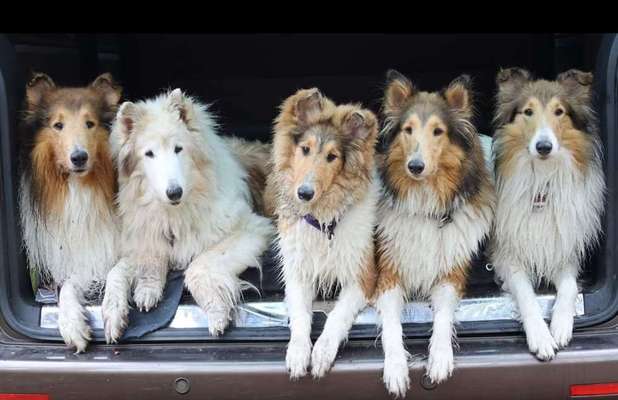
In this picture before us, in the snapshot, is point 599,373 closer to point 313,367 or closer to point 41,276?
point 313,367

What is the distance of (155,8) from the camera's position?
12.9ft

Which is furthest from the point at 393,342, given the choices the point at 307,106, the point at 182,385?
the point at 307,106

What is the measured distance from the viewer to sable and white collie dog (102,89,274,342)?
317 cm

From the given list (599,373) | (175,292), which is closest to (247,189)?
(175,292)

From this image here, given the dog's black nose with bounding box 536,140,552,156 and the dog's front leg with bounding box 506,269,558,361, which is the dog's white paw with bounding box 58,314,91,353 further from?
the dog's black nose with bounding box 536,140,552,156

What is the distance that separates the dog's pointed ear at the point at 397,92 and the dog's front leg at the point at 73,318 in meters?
1.64

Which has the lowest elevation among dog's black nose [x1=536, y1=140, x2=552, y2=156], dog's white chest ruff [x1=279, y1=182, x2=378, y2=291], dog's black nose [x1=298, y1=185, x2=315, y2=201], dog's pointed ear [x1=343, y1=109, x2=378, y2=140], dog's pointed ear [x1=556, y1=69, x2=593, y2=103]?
dog's white chest ruff [x1=279, y1=182, x2=378, y2=291]

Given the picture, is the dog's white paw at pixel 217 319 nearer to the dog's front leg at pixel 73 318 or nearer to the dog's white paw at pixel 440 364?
the dog's front leg at pixel 73 318

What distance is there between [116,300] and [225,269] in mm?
509

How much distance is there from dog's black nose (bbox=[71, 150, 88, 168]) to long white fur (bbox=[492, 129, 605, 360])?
192 centimetres

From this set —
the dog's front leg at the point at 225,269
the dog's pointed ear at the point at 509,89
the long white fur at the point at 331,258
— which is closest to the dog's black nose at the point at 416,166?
the long white fur at the point at 331,258

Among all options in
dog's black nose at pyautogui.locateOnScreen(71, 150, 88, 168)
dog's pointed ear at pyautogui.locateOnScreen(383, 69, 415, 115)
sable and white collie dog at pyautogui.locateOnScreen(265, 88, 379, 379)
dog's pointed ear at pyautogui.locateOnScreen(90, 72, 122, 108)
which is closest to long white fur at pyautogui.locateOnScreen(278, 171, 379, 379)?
sable and white collie dog at pyautogui.locateOnScreen(265, 88, 379, 379)

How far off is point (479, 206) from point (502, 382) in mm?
840

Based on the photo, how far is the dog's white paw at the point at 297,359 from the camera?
2.82 m
